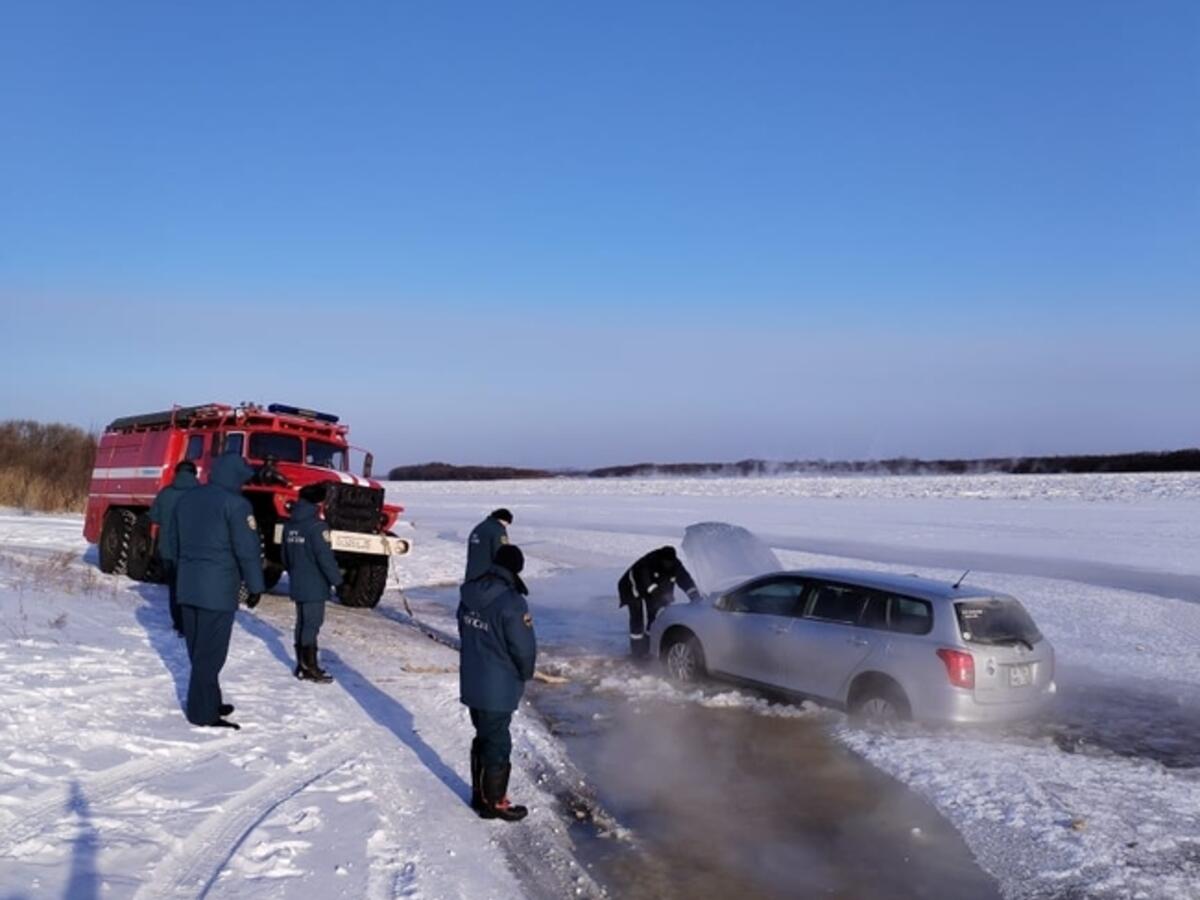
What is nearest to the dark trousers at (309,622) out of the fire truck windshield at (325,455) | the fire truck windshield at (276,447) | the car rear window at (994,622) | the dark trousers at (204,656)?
the dark trousers at (204,656)

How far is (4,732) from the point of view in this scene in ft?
23.0

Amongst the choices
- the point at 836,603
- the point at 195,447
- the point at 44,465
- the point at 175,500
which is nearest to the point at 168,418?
the point at 195,447

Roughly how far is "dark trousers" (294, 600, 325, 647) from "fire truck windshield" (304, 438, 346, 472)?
23.8 ft

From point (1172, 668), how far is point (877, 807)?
7118mm

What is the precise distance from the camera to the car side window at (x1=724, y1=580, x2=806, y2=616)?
35.7ft

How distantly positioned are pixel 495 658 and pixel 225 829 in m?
1.76

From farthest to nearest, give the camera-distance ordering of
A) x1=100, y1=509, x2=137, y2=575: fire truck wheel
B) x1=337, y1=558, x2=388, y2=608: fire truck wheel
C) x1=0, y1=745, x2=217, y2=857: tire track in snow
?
A: 1. x1=100, y1=509, x2=137, y2=575: fire truck wheel
2. x1=337, y1=558, x2=388, y2=608: fire truck wheel
3. x1=0, y1=745, x2=217, y2=857: tire track in snow

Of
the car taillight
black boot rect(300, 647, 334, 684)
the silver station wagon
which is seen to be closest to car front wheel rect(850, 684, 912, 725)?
the silver station wagon

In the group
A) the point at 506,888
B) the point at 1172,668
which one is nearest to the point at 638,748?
the point at 506,888

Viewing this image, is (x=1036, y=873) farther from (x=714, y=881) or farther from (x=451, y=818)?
(x=451, y=818)

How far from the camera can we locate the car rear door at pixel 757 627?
10.8 meters

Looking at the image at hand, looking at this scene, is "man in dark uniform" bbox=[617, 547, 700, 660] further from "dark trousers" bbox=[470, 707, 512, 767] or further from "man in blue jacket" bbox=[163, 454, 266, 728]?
"dark trousers" bbox=[470, 707, 512, 767]

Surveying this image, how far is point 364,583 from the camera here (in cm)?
1680

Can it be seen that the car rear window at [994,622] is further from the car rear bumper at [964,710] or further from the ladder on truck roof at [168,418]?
the ladder on truck roof at [168,418]
